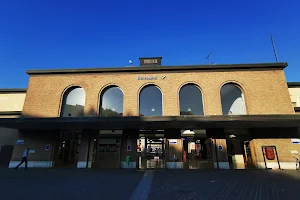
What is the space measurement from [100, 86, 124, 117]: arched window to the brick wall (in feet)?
1.73

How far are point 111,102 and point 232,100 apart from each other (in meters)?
11.6

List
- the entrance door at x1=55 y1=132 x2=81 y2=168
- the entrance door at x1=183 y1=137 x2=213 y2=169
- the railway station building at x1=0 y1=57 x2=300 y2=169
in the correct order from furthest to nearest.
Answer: the entrance door at x1=55 y1=132 x2=81 y2=168
the entrance door at x1=183 y1=137 x2=213 y2=169
the railway station building at x1=0 y1=57 x2=300 y2=169

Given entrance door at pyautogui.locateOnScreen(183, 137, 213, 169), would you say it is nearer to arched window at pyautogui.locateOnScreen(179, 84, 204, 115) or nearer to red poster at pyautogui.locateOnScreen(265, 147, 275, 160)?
arched window at pyautogui.locateOnScreen(179, 84, 204, 115)

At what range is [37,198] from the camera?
18.8 ft

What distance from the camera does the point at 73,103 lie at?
1627 centimetres

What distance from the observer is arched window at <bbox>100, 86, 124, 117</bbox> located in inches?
623

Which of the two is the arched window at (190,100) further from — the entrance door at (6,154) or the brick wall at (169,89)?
the entrance door at (6,154)

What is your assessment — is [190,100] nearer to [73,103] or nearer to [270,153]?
[270,153]

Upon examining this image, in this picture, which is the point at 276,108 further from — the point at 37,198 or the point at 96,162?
the point at 37,198

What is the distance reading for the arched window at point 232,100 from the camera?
1550 cm

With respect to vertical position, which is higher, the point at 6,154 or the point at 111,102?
the point at 111,102

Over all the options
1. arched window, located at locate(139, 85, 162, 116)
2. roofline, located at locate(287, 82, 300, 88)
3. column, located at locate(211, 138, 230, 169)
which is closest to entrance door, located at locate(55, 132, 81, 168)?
arched window, located at locate(139, 85, 162, 116)

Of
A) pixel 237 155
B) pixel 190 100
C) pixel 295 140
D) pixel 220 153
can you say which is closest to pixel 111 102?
pixel 190 100

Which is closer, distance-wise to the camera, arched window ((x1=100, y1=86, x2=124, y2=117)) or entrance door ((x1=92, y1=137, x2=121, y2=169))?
entrance door ((x1=92, y1=137, x2=121, y2=169))
